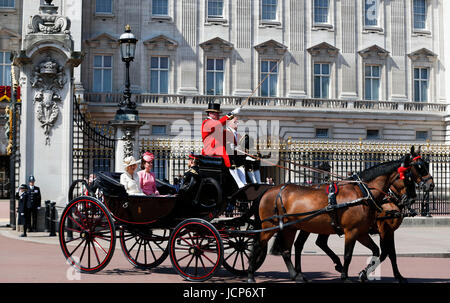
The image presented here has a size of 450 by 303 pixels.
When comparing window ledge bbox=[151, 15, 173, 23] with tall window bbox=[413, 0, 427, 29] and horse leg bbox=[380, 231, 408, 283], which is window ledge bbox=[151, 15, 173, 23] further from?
horse leg bbox=[380, 231, 408, 283]

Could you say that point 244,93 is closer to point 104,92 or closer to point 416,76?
point 104,92

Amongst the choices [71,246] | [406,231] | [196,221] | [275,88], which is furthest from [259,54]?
[196,221]

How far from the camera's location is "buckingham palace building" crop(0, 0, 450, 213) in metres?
36.8

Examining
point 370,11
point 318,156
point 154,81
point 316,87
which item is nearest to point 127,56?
point 318,156

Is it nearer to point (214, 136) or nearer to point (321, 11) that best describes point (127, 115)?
point (214, 136)

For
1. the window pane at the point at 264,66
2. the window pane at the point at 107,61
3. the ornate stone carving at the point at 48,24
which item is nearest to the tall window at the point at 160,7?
the window pane at the point at 107,61

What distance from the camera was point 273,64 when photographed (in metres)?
39.4

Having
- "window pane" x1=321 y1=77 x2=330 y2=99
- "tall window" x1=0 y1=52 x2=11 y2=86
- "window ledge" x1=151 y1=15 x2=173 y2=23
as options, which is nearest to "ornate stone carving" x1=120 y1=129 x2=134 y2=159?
"window ledge" x1=151 y1=15 x2=173 y2=23

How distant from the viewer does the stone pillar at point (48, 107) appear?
15.5 metres

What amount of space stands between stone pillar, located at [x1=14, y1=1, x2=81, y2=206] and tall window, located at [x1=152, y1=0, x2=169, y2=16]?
22.5 meters

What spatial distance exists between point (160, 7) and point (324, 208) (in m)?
31.6

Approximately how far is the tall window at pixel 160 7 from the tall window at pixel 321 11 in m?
10.2

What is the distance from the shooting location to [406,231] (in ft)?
60.8
